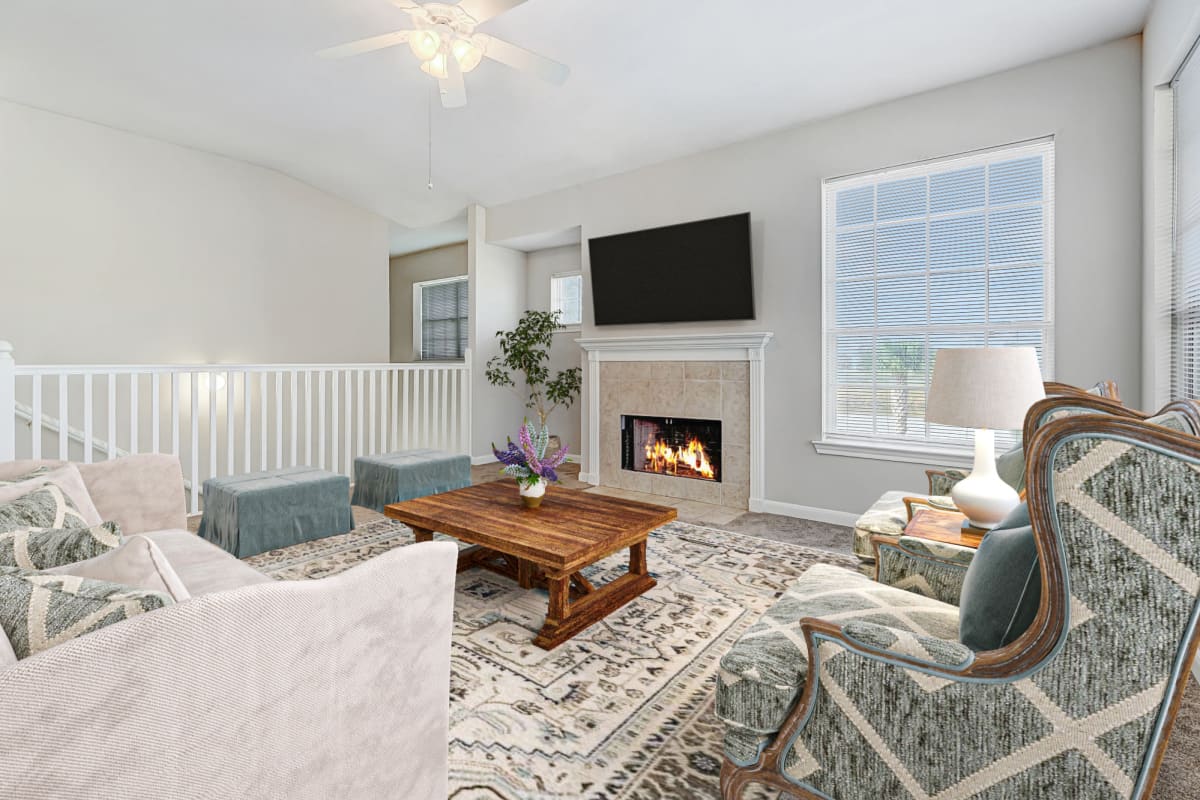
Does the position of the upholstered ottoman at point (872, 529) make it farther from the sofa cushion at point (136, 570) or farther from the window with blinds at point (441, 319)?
the window with blinds at point (441, 319)

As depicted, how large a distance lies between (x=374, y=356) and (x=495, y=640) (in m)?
5.13

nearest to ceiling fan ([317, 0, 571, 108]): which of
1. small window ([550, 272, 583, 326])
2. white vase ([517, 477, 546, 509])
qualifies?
white vase ([517, 477, 546, 509])

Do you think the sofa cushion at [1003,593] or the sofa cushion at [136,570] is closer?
the sofa cushion at [136,570]

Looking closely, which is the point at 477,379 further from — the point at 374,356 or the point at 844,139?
the point at 844,139

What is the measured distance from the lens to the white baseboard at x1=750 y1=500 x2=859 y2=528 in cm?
372

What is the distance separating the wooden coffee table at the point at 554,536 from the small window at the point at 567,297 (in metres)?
3.46

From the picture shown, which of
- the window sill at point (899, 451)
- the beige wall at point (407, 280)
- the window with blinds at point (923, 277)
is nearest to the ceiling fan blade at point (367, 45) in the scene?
the window with blinds at point (923, 277)

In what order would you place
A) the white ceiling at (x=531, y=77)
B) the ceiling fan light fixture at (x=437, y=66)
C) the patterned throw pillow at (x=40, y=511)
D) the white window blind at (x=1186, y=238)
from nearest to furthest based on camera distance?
1. the patterned throw pillow at (x=40, y=511)
2. the white window blind at (x=1186, y=238)
3. the ceiling fan light fixture at (x=437, y=66)
4. the white ceiling at (x=531, y=77)

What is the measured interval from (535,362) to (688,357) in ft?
6.32

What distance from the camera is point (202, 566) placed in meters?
1.70

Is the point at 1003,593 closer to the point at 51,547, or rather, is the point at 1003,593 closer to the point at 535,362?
the point at 51,547

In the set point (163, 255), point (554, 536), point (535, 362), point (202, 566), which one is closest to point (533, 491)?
point (554, 536)

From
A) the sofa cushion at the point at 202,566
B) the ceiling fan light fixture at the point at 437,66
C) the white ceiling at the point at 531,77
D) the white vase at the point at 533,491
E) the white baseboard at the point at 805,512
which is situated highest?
the white ceiling at the point at 531,77

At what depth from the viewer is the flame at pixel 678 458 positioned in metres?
4.48
